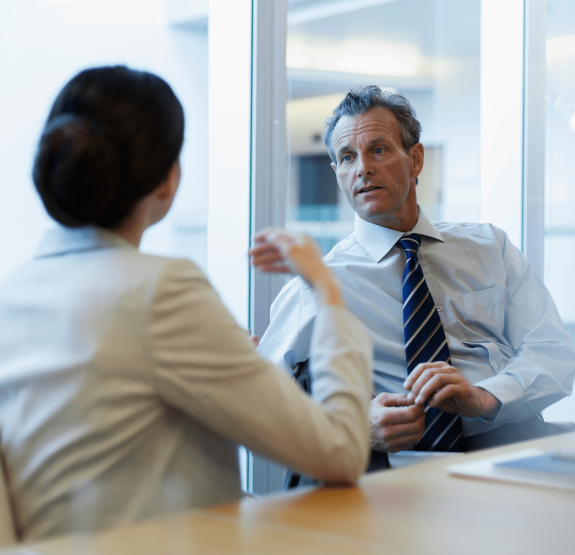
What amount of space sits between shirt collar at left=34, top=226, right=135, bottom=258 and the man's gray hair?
135 cm

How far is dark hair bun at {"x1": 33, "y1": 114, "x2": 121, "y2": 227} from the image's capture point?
0.93 metres

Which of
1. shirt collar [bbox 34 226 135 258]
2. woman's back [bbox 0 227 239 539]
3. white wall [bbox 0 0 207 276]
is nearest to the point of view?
woman's back [bbox 0 227 239 539]

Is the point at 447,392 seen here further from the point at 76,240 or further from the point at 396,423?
the point at 76,240

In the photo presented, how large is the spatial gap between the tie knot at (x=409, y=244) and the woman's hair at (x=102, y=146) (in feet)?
3.81

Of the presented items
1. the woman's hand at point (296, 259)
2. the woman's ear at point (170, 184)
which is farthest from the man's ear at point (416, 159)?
the woman's ear at point (170, 184)

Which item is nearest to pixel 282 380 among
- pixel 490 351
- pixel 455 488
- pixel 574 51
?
pixel 455 488

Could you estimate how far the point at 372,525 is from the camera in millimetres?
796

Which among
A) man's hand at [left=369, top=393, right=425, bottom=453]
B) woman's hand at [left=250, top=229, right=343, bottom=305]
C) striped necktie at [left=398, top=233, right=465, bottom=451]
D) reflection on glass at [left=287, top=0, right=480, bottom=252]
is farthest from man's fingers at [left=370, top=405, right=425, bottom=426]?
reflection on glass at [left=287, top=0, right=480, bottom=252]

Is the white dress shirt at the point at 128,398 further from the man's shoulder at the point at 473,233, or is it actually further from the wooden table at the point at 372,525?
the man's shoulder at the point at 473,233

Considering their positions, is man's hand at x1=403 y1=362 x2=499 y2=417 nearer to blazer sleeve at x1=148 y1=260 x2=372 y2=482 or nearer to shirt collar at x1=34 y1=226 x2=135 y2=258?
blazer sleeve at x1=148 y1=260 x2=372 y2=482

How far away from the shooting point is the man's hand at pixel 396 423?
1.64 meters

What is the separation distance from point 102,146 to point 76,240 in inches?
5.5

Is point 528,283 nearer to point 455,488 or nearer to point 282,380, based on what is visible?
point 455,488

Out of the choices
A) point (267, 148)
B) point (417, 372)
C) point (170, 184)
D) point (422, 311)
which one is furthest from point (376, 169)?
point (170, 184)
